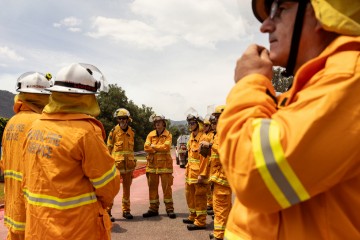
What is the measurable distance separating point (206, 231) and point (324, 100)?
6.39 meters

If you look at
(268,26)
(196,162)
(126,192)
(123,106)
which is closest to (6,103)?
(123,106)

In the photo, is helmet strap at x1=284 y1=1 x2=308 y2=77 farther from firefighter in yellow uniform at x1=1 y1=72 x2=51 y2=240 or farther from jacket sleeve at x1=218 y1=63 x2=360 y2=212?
firefighter in yellow uniform at x1=1 y1=72 x2=51 y2=240

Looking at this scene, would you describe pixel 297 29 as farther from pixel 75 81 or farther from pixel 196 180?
pixel 196 180

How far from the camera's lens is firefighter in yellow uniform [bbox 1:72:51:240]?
12.3ft

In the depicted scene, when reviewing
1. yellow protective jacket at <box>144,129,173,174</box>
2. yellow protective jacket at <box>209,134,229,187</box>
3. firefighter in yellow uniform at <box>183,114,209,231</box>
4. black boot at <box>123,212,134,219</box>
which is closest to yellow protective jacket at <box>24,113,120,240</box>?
yellow protective jacket at <box>209,134,229,187</box>

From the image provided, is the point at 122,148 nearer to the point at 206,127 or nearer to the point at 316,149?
the point at 206,127

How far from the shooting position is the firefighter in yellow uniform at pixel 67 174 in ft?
9.21

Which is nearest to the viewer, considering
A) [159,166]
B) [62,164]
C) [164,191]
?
[62,164]

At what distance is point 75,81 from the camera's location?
312cm

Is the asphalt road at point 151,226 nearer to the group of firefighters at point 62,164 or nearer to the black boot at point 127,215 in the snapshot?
the black boot at point 127,215

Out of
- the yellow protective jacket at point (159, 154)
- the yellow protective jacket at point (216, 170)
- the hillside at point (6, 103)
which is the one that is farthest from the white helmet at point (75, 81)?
the hillside at point (6, 103)

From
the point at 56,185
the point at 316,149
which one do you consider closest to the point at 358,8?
the point at 316,149

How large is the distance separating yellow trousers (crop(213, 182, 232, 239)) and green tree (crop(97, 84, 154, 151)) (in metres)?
26.2

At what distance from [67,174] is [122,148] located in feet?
18.3
